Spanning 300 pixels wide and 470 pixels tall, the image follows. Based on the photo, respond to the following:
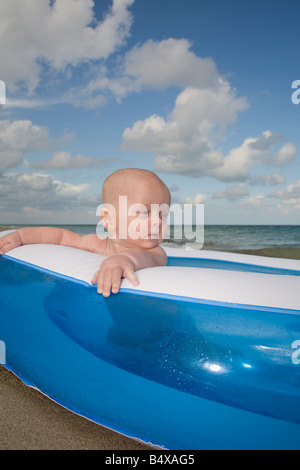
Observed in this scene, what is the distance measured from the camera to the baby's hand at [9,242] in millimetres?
1826

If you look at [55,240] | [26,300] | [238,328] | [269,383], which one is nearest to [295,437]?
[269,383]

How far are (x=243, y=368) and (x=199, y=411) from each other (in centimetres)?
19

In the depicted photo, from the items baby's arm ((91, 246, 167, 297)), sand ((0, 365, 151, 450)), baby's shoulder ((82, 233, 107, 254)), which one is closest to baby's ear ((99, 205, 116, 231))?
baby's shoulder ((82, 233, 107, 254))

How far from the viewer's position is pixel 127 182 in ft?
5.65

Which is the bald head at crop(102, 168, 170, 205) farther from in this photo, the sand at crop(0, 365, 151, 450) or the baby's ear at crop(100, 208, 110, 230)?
the sand at crop(0, 365, 151, 450)

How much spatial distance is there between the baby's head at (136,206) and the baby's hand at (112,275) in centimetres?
45

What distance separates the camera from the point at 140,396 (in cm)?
108

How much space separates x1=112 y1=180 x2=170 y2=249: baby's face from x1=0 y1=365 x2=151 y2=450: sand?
82cm

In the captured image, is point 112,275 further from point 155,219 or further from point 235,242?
point 235,242

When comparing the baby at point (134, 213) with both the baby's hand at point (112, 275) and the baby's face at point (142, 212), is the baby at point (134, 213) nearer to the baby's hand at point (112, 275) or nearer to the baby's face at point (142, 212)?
the baby's face at point (142, 212)

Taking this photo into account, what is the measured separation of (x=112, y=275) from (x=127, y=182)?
2.15 feet

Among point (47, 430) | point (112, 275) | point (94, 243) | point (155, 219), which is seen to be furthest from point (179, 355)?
point (94, 243)

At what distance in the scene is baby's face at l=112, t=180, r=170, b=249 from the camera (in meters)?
1.68

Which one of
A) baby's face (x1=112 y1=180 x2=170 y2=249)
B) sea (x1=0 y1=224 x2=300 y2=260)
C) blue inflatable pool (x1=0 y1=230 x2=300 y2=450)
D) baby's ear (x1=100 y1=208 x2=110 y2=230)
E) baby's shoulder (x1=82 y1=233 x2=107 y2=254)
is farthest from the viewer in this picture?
sea (x1=0 y1=224 x2=300 y2=260)
